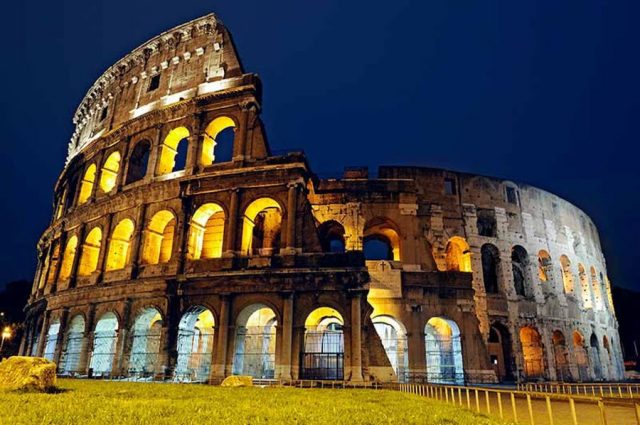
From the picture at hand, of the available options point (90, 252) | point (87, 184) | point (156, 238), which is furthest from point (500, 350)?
point (87, 184)

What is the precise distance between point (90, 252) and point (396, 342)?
1651cm

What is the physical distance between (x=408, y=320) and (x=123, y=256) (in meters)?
14.2

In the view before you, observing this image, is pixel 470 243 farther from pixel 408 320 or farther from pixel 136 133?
pixel 136 133

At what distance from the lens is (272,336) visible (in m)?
19.3

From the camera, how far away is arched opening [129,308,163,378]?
17125 millimetres

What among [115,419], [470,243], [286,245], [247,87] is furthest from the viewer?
[470,243]

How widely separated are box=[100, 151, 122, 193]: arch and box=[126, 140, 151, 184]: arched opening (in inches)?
53.4

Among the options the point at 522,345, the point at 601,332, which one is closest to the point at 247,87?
the point at 522,345

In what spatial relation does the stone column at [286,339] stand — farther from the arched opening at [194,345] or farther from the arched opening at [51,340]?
the arched opening at [51,340]

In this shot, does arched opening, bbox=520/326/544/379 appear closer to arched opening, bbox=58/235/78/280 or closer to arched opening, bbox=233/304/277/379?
arched opening, bbox=233/304/277/379

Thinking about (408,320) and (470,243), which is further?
(470,243)

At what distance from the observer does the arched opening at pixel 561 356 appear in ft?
74.2

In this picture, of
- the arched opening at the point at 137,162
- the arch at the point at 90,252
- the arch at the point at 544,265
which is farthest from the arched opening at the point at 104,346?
the arch at the point at 544,265

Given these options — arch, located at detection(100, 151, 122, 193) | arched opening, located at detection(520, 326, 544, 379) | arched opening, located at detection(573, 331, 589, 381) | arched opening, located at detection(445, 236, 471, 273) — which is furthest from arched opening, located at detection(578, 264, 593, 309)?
arch, located at detection(100, 151, 122, 193)
